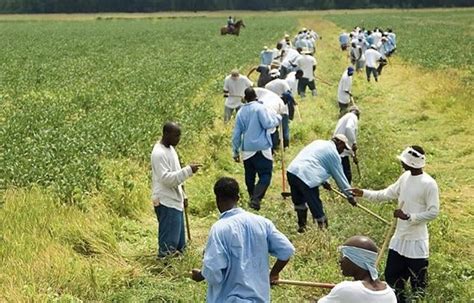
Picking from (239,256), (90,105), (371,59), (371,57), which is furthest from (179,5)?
(239,256)

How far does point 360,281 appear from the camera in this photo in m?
4.39

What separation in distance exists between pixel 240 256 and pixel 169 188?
293cm

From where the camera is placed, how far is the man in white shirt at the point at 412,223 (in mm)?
6277

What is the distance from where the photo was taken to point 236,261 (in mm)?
4898

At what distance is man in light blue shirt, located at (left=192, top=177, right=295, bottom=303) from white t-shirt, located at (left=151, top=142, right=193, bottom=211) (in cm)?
247

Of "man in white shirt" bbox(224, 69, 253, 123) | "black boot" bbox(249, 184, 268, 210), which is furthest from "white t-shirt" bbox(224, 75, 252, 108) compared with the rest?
"black boot" bbox(249, 184, 268, 210)

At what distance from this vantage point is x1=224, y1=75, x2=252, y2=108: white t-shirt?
1463 centimetres

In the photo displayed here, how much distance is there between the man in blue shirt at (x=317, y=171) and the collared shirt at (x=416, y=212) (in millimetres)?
1722

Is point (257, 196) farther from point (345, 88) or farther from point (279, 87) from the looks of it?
point (345, 88)

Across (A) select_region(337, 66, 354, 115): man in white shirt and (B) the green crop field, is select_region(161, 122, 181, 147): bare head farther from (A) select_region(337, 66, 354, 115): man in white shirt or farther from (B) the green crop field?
(A) select_region(337, 66, 354, 115): man in white shirt

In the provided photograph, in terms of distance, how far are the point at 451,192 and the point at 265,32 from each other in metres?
40.7

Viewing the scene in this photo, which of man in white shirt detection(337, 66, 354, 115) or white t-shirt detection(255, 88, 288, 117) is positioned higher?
white t-shirt detection(255, 88, 288, 117)

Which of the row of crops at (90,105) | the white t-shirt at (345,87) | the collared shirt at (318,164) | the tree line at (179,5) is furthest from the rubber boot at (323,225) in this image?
the tree line at (179,5)

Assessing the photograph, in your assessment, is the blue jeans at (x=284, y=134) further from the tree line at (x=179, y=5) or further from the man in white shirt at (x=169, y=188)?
the tree line at (x=179, y=5)
